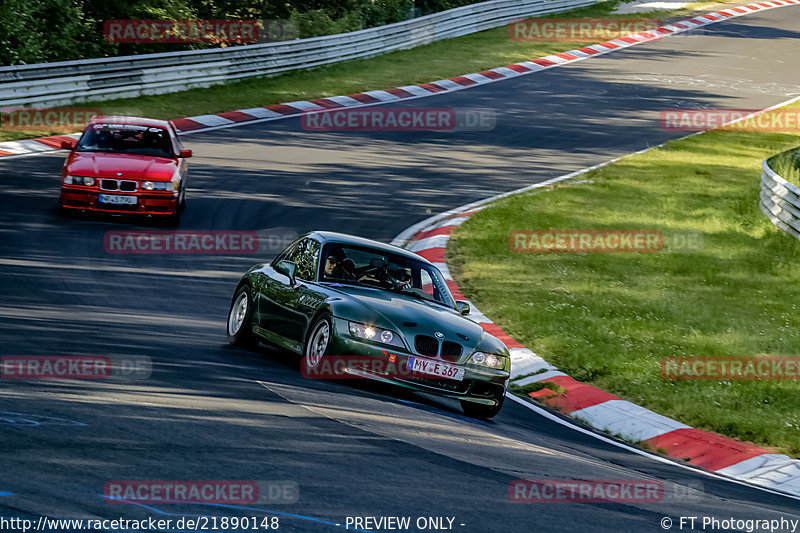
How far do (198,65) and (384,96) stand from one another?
192 inches

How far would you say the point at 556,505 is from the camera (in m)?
6.95

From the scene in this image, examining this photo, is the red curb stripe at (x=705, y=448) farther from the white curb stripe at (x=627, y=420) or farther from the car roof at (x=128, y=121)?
the car roof at (x=128, y=121)

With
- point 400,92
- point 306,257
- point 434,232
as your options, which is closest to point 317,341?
point 306,257

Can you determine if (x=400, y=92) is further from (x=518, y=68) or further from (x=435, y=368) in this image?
(x=435, y=368)

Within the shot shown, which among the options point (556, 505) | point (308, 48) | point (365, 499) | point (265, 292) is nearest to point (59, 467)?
point (365, 499)

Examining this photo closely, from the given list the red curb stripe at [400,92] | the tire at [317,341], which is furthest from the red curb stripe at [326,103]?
the tire at [317,341]

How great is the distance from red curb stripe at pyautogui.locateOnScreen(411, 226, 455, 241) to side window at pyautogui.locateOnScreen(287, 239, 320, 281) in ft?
21.0

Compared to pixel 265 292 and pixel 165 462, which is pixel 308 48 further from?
pixel 165 462

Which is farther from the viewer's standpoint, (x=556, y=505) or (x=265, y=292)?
(x=265, y=292)

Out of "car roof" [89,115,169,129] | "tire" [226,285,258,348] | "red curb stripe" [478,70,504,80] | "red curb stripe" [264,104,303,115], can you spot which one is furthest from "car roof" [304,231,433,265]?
"red curb stripe" [478,70,504,80]

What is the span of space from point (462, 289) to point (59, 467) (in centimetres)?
894

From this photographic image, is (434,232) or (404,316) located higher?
(404,316)

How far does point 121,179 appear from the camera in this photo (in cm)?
1625

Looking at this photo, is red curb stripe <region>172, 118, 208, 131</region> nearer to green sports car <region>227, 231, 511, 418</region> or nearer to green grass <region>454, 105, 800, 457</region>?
green grass <region>454, 105, 800, 457</region>
